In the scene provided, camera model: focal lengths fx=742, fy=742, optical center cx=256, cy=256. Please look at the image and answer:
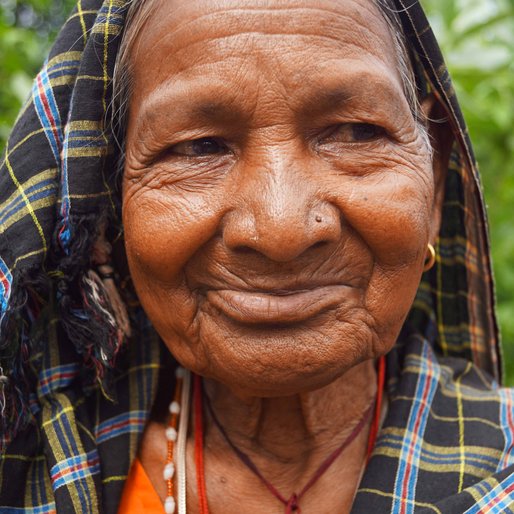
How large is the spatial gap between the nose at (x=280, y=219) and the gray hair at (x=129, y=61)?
0.42 metres

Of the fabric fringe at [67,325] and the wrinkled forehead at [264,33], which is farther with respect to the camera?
the fabric fringe at [67,325]

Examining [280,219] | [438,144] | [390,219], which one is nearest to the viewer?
[280,219]

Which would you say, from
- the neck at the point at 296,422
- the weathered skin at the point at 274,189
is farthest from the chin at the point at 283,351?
the neck at the point at 296,422

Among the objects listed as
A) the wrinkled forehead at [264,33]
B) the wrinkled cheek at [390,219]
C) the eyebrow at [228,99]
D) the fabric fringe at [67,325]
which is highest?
the wrinkled forehead at [264,33]

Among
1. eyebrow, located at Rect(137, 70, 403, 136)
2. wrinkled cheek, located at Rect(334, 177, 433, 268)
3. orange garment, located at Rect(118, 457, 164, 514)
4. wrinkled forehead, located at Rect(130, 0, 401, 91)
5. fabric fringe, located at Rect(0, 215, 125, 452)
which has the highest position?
wrinkled forehead, located at Rect(130, 0, 401, 91)

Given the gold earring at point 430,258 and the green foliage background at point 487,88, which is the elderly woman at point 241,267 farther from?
the green foliage background at point 487,88

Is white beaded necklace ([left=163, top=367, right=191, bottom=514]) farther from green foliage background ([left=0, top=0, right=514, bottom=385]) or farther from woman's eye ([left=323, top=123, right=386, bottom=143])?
green foliage background ([left=0, top=0, right=514, bottom=385])

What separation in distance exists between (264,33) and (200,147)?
0.29m

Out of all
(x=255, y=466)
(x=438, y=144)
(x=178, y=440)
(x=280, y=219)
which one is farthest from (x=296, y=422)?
(x=438, y=144)

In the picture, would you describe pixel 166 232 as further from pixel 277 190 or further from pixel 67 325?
pixel 67 325

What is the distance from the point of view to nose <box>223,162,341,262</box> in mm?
1517

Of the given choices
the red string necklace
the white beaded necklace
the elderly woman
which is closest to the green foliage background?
the elderly woman

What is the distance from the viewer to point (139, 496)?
6.22 ft

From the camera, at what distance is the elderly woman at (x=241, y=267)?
62.9 inches
